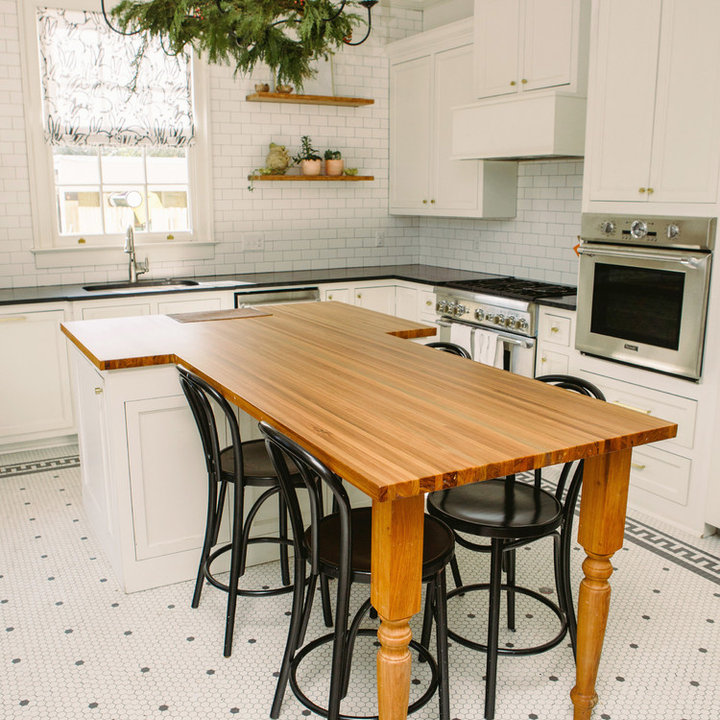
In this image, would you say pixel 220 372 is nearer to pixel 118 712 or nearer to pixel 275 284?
pixel 118 712

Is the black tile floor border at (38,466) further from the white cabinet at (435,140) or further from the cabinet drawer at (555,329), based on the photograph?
the white cabinet at (435,140)

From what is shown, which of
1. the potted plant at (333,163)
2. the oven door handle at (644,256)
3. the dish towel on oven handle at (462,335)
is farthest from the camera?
the potted plant at (333,163)

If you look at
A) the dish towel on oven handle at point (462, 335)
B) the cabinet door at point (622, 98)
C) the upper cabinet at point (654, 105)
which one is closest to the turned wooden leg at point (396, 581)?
the upper cabinet at point (654, 105)

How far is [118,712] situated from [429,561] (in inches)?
43.3

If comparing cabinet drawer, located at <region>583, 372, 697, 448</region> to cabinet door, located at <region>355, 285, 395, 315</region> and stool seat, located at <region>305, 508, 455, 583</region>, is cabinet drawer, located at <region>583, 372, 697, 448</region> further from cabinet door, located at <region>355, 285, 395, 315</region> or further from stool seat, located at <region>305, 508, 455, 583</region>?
cabinet door, located at <region>355, 285, 395, 315</region>

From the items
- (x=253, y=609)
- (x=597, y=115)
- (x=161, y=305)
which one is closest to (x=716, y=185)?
(x=597, y=115)

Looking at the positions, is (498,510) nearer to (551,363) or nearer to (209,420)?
(209,420)

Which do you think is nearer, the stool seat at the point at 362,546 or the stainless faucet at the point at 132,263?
the stool seat at the point at 362,546

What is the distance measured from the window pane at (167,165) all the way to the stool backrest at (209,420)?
Result: 126 inches

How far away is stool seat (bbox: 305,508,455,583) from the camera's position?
2.01 m

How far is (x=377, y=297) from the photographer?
5.79 metres

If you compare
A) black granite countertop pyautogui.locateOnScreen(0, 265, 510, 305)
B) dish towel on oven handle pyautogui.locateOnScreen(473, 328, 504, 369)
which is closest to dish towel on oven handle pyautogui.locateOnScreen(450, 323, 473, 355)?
dish towel on oven handle pyautogui.locateOnScreen(473, 328, 504, 369)

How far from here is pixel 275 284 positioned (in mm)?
5375

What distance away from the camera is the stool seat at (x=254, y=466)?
2.62 meters
